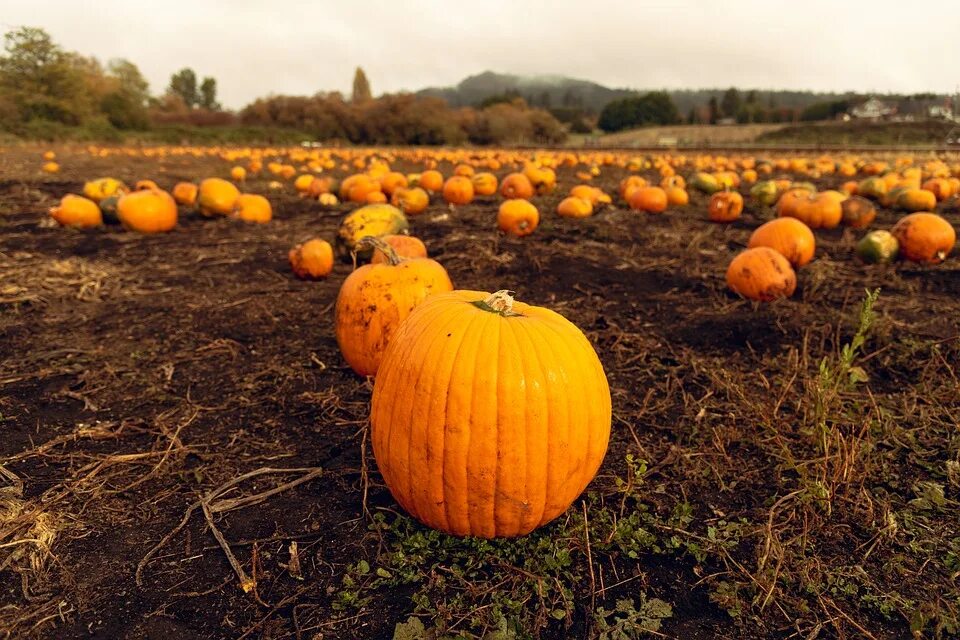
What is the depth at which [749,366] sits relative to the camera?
11.9ft

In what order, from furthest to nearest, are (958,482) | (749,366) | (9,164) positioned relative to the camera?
1. (9,164)
2. (749,366)
3. (958,482)

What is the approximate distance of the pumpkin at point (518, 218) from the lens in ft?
23.9

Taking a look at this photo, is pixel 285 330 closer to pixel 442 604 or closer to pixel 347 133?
pixel 442 604

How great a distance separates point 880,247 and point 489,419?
617cm

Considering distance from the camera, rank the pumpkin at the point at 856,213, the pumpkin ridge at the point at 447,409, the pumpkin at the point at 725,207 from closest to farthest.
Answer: the pumpkin ridge at the point at 447,409, the pumpkin at the point at 856,213, the pumpkin at the point at 725,207

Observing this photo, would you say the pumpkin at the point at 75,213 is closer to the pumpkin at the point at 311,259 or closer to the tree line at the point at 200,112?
the pumpkin at the point at 311,259

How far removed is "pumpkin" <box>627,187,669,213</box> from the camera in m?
9.28

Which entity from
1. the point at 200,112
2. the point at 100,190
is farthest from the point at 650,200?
the point at 200,112

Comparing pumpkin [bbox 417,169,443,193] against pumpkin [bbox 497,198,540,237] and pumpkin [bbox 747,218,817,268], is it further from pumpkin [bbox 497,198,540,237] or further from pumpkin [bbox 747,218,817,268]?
pumpkin [bbox 747,218,817,268]

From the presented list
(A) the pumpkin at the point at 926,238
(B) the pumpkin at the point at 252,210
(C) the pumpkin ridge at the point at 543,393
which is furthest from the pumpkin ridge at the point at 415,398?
(B) the pumpkin at the point at 252,210

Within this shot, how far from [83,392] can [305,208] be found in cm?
763

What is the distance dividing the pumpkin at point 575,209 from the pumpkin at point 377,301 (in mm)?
5917

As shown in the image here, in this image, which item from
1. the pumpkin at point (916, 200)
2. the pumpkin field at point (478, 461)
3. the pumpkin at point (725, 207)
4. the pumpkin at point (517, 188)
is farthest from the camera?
the pumpkin at point (517, 188)

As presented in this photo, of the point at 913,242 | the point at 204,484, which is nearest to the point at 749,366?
the point at 204,484
